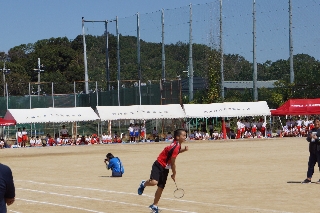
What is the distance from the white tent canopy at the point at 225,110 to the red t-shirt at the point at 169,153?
46957 millimetres

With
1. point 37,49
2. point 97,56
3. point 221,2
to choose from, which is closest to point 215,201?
point 221,2

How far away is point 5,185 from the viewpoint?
342 inches

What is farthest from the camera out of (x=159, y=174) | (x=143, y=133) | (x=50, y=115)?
(x=143, y=133)

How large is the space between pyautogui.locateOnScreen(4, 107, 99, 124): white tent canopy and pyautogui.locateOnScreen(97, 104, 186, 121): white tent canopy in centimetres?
91

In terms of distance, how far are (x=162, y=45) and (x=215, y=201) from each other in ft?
204

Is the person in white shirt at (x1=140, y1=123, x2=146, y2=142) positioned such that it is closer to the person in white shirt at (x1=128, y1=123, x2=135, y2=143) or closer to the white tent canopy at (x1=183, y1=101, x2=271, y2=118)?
the person in white shirt at (x1=128, y1=123, x2=135, y2=143)

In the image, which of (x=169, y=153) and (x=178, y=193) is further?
(x=178, y=193)

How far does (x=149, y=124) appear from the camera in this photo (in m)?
68.1

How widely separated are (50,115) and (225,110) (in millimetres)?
14377

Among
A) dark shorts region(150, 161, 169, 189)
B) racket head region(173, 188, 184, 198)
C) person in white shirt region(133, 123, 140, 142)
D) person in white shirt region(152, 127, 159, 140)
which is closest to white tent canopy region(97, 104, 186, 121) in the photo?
person in white shirt region(152, 127, 159, 140)

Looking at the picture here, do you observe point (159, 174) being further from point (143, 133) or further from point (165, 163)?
point (143, 133)

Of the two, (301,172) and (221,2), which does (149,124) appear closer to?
(221,2)

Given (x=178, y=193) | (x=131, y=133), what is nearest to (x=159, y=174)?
(x=178, y=193)

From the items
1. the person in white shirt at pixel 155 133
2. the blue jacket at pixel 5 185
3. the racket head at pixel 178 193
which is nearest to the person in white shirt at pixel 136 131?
the person in white shirt at pixel 155 133
